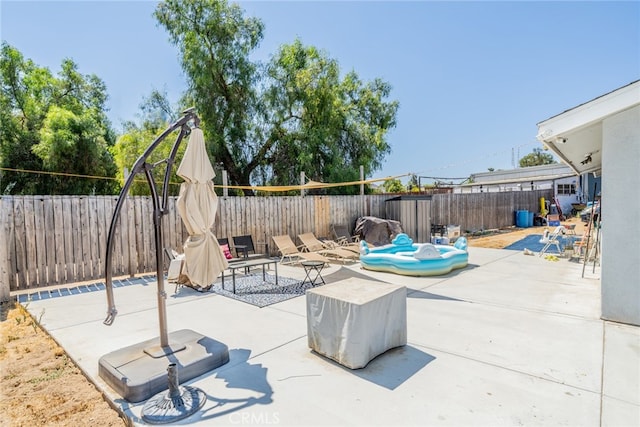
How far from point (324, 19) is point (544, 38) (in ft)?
25.3

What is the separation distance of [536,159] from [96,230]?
62.1 m

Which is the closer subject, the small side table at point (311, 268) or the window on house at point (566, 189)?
the small side table at point (311, 268)

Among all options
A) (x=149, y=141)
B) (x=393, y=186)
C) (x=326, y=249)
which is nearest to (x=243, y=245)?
(x=326, y=249)

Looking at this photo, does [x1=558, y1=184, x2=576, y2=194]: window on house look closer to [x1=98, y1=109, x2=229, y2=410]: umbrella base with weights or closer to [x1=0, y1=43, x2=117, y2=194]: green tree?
[x1=98, y1=109, x2=229, y2=410]: umbrella base with weights

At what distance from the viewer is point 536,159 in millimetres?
53531

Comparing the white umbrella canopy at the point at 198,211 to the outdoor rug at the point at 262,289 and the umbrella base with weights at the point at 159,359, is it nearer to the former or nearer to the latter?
the umbrella base with weights at the point at 159,359

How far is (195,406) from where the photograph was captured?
2.65 meters

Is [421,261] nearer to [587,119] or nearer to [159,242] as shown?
[587,119]

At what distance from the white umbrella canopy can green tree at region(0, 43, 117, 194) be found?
14.3m

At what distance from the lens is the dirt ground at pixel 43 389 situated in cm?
265

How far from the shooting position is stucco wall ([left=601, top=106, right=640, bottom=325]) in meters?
4.23

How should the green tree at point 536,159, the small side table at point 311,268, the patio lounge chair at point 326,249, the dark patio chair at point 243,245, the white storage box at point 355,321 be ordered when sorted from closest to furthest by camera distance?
the white storage box at point 355,321, the small side table at point 311,268, the dark patio chair at point 243,245, the patio lounge chair at point 326,249, the green tree at point 536,159

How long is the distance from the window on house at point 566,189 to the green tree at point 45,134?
30677 millimetres

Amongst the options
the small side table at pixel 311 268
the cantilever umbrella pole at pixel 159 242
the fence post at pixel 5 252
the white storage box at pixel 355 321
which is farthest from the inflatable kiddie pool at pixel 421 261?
the fence post at pixel 5 252
